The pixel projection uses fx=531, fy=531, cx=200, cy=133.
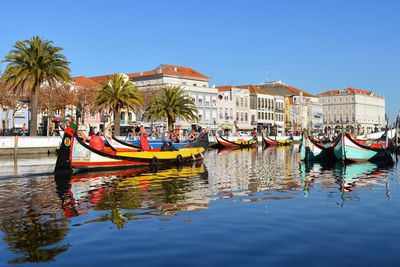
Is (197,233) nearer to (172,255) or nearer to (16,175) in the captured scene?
(172,255)

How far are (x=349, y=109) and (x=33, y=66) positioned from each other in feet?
484

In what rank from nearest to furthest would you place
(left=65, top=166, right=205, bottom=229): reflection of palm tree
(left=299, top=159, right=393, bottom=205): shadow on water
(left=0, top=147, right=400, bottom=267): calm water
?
(left=0, top=147, right=400, bottom=267): calm water
(left=65, top=166, right=205, bottom=229): reflection of palm tree
(left=299, top=159, right=393, bottom=205): shadow on water

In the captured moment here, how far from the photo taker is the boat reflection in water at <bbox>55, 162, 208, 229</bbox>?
48.5 ft

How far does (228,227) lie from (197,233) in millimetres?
999

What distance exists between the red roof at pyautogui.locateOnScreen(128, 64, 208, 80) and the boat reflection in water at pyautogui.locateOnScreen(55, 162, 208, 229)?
68.8 metres

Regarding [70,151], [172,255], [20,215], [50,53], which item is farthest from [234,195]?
[50,53]

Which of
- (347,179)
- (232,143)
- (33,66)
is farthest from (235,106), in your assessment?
(347,179)

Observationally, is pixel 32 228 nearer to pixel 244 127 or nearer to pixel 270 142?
pixel 270 142

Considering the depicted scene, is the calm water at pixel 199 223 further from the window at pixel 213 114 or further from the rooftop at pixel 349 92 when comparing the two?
the rooftop at pixel 349 92

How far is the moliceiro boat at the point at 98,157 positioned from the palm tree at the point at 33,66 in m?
20.6

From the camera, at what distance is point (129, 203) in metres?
16.5

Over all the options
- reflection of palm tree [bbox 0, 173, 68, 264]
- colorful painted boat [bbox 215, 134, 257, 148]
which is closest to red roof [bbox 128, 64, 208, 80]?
colorful painted boat [bbox 215, 134, 257, 148]

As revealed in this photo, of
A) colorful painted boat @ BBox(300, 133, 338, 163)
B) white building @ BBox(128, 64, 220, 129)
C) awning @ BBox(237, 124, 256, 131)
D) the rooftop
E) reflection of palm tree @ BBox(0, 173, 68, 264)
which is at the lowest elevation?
reflection of palm tree @ BBox(0, 173, 68, 264)

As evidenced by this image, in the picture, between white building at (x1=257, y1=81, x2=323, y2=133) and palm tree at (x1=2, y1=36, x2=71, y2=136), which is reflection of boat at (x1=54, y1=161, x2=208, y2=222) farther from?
white building at (x1=257, y1=81, x2=323, y2=133)
